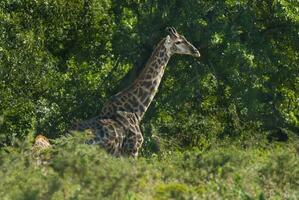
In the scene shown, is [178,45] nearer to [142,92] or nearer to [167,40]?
[167,40]

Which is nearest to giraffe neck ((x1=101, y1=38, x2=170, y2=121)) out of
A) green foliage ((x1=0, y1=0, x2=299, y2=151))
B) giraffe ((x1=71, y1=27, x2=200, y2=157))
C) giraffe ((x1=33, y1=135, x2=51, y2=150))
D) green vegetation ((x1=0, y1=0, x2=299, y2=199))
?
giraffe ((x1=71, y1=27, x2=200, y2=157))

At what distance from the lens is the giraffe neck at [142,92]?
1933cm

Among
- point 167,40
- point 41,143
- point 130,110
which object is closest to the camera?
point 41,143

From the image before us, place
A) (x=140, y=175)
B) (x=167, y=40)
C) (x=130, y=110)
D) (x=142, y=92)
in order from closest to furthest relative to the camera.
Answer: (x=140, y=175), (x=130, y=110), (x=142, y=92), (x=167, y=40)

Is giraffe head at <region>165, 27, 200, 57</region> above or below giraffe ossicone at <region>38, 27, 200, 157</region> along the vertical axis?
above

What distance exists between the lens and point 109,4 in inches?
872

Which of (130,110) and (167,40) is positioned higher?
(167,40)

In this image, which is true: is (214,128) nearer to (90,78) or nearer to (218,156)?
(90,78)

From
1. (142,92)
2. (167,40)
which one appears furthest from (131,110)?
(167,40)

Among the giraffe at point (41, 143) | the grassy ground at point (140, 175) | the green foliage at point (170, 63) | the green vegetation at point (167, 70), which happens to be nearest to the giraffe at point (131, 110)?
the green vegetation at point (167, 70)

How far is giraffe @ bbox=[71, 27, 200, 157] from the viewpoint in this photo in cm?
1866

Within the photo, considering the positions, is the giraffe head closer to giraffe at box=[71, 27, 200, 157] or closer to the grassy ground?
giraffe at box=[71, 27, 200, 157]

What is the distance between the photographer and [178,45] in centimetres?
2038

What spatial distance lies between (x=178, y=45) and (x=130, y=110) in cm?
172
